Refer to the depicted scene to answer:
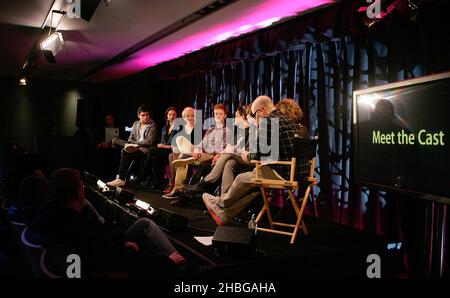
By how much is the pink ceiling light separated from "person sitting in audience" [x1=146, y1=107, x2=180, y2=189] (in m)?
1.21

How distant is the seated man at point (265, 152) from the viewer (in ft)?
10.9

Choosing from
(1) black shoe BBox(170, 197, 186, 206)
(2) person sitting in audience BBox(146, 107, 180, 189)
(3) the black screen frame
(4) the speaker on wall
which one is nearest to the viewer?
(3) the black screen frame

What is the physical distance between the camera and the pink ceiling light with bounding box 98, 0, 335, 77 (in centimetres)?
430

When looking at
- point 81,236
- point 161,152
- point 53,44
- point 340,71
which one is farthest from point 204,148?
point 81,236

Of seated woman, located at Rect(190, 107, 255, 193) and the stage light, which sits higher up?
the stage light

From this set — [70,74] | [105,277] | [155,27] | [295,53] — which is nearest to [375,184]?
[105,277]

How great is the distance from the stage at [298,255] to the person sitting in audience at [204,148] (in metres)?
1.42

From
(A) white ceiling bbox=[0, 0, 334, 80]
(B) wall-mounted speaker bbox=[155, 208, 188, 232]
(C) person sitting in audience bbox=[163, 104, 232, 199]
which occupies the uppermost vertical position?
(A) white ceiling bbox=[0, 0, 334, 80]

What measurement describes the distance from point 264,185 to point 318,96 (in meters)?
1.96

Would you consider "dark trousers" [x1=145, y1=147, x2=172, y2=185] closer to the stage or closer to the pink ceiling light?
the pink ceiling light

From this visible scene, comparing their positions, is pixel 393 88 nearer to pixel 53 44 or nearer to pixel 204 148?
pixel 204 148

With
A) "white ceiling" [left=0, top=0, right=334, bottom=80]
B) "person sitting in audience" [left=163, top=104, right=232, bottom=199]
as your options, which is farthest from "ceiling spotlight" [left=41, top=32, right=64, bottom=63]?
"person sitting in audience" [left=163, top=104, right=232, bottom=199]

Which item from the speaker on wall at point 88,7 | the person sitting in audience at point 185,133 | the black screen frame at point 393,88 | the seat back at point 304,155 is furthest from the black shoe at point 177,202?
the speaker on wall at point 88,7
